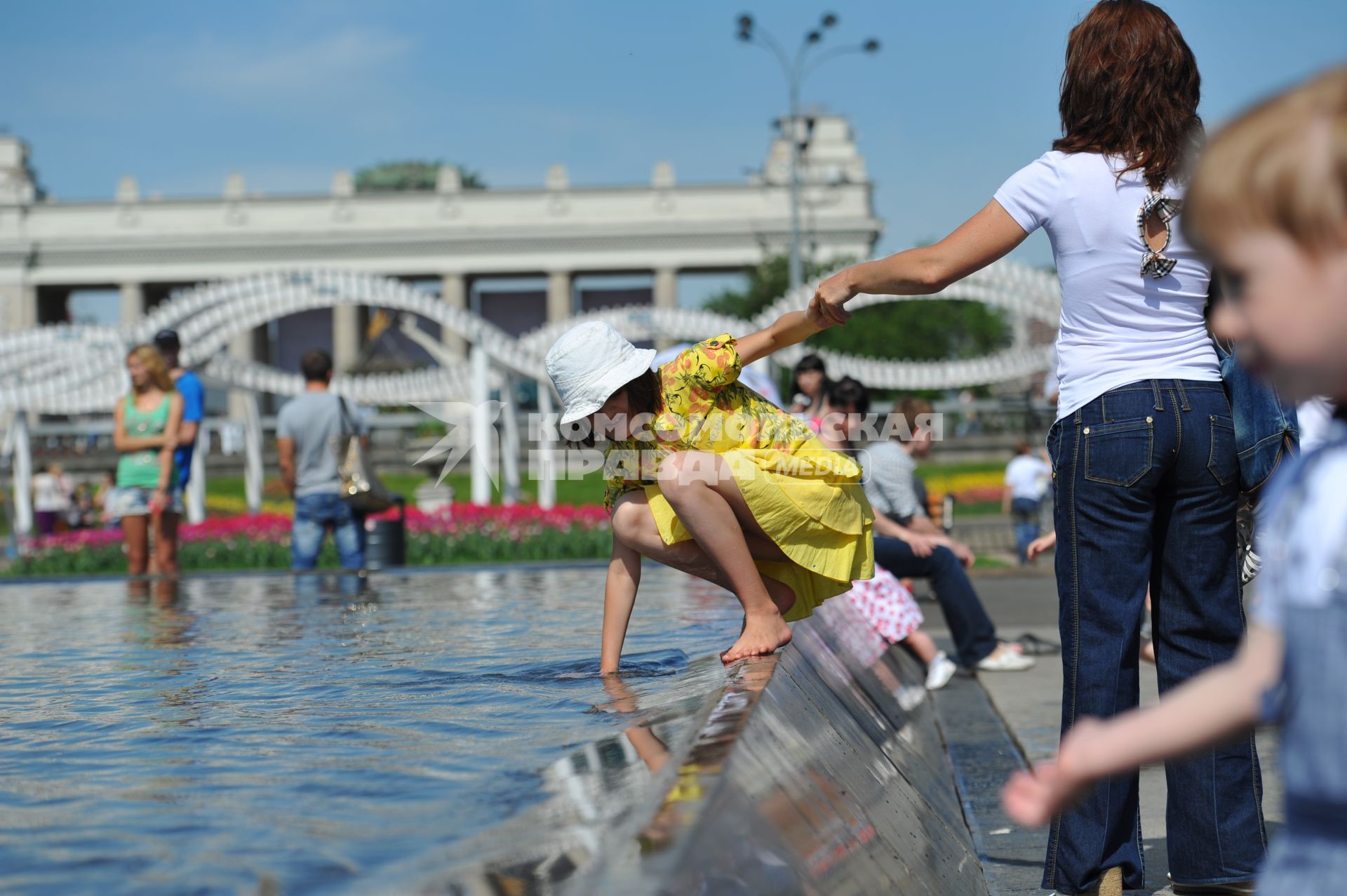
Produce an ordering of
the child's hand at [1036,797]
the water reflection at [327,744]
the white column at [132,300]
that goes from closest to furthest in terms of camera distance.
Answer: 1. the child's hand at [1036,797]
2. the water reflection at [327,744]
3. the white column at [132,300]

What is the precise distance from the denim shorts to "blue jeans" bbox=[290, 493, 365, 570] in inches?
26.5

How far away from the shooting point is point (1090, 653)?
259cm

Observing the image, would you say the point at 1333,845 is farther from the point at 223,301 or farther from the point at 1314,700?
the point at 223,301

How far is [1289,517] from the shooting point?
4.01ft

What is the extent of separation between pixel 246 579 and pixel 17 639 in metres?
2.25

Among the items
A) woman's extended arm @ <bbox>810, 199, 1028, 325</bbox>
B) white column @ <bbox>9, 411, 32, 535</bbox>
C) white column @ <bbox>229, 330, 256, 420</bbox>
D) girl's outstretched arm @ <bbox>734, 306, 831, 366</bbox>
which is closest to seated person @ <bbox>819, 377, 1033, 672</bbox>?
girl's outstretched arm @ <bbox>734, 306, 831, 366</bbox>

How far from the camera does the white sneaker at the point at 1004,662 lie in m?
6.02

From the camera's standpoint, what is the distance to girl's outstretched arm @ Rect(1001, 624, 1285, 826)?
1211mm

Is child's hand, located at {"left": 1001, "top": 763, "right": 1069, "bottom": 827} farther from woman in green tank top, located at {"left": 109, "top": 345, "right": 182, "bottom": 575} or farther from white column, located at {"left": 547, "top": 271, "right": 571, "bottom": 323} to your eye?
white column, located at {"left": 547, "top": 271, "right": 571, "bottom": 323}

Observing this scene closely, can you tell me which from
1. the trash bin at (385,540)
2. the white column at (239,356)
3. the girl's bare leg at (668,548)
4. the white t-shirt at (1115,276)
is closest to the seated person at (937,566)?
the girl's bare leg at (668,548)

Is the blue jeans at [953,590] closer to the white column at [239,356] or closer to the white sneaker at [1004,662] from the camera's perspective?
the white sneaker at [1004,662]

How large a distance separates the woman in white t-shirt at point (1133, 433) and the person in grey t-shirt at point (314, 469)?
5664 millimetres

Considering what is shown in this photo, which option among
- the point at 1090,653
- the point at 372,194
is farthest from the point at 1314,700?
the point at 372,194

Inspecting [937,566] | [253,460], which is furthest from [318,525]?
[253,460]
